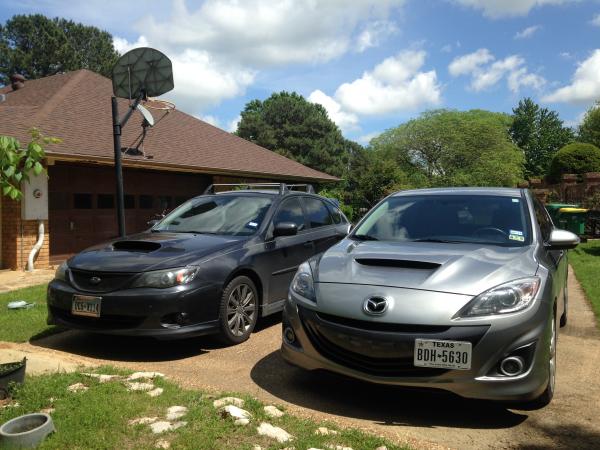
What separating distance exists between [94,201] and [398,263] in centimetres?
1061

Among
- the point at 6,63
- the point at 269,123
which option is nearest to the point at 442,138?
the point at 269,123

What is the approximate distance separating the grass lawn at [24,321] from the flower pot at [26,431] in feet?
8.97

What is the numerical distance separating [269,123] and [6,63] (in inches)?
977

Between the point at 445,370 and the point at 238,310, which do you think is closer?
the point at 445,370

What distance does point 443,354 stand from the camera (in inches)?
126

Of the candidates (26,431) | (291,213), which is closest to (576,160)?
(291,213)

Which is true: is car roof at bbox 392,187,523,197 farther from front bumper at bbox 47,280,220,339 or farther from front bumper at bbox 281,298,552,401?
front bumper at bbox 47,280,220,339

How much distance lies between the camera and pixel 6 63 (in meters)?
37.1

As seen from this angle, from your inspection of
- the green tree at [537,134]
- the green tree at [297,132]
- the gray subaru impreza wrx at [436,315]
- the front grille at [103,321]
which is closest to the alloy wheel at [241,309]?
the front grille at [103,321]

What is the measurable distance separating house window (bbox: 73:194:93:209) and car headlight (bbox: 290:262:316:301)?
9654mm

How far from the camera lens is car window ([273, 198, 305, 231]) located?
624 centimetres

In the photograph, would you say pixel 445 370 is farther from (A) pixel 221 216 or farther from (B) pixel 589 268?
(B) pixel 589 268

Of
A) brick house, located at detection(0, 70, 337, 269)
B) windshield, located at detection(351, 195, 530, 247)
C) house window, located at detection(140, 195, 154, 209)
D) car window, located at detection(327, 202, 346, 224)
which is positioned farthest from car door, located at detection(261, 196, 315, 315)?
house window, located at detection(140, 195, 154, 209)

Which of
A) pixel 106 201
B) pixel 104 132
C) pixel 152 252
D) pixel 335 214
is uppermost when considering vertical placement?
pixel 104 132
